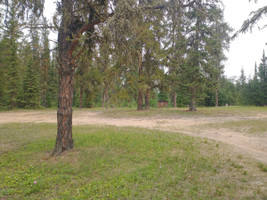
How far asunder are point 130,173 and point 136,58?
3361mm

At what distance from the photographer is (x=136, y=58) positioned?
5512 mm

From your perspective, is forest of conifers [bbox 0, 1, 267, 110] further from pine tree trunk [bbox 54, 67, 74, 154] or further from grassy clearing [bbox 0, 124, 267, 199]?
grassy clearing [bbox 0, 124, 267, 199]

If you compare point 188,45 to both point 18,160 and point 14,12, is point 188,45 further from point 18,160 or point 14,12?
point 18,160

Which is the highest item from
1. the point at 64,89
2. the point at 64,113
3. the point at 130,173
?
the point at 64,89

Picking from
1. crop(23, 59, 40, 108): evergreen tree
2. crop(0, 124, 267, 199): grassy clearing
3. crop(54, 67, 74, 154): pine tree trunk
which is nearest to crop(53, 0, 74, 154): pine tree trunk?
Result: crop(54, 67, 74, 154): pine tree trunk

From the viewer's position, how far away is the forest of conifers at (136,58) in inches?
202

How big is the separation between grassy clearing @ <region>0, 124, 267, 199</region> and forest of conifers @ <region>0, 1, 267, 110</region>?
9.04ft

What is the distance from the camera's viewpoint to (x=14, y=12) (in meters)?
5.03

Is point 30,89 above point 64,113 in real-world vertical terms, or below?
above

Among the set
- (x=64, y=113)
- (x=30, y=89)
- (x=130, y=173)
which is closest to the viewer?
(x=130, y=173)

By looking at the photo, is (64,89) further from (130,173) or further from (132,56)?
(130,173)

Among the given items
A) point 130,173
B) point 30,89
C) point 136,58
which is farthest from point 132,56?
point 30,89

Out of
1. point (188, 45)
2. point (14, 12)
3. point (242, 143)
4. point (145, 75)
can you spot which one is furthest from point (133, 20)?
point (188, 45)

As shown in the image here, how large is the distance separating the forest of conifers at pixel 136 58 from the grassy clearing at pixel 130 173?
2756 mm
